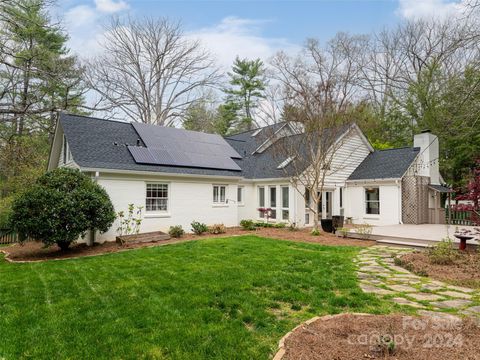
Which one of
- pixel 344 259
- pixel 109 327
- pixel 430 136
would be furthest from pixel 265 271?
pixel 430 136

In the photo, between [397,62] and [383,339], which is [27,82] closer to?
[383,339]

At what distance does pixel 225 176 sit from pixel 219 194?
1.00 meters

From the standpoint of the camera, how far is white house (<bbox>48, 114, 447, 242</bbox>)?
498 inches

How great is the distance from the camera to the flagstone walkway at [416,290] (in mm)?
4295

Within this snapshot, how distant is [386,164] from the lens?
56.4 ft

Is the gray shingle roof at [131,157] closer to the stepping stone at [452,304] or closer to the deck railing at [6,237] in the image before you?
the deck railing at [6,237]

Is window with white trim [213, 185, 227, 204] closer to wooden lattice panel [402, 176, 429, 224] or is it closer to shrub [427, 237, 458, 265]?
wooden lattice panel [402, 176, 429, 224]

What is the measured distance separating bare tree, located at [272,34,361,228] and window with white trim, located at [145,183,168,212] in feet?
18.0

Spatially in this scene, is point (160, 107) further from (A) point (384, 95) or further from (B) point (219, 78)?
(A) point (384, 95)

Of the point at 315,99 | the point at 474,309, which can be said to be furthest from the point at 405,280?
the point at 315,99

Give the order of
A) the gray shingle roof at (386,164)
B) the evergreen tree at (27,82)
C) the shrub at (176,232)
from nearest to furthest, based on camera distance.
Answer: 1. the evergreen tree at (27,82)
2. the shrub at (176,232)
3. the gray shingle roof at (386,164)

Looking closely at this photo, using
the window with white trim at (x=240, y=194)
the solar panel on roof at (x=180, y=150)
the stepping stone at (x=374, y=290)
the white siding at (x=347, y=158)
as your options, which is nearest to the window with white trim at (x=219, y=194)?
the solar panel on roof at (x=180, y=150)

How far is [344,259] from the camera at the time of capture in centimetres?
773

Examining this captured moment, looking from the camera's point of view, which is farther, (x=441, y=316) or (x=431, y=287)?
(x=431, y=287)
